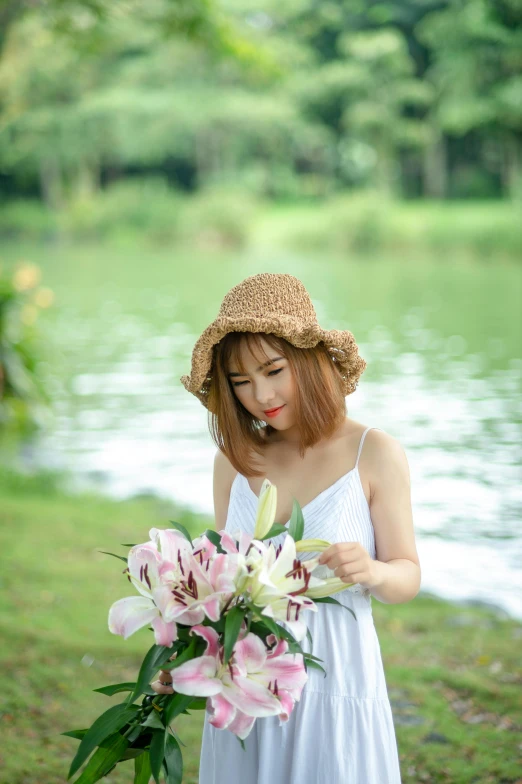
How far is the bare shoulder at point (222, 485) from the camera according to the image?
1.73 meters

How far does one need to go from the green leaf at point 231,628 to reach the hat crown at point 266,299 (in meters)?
0.51

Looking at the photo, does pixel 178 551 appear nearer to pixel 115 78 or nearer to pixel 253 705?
pixel 253 705

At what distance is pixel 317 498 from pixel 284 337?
267mm

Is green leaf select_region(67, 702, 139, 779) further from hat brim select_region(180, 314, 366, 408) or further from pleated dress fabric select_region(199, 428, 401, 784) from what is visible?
hat brim select_region(180, 314, 366, 408)

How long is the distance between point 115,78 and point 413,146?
1019 centimetres

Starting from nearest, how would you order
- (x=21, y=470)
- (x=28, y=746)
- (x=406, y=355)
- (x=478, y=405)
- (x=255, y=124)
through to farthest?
(x=28, y=746)
(x=21, y=470)
(x=478, y=405)
(x=406, y=355)
(x=255, y=124)

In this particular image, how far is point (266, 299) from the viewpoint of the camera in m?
1.55

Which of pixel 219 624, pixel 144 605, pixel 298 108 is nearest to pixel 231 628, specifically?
pixel 219 624

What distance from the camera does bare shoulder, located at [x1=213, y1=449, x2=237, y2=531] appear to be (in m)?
1.73

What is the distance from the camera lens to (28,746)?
262 cm

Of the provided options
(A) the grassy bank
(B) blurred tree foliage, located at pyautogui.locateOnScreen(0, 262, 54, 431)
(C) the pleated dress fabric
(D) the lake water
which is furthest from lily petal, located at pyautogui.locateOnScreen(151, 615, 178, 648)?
(B) blurred tree foliage, located at pyautogui.locateOnScreen(0, 262, 54, 431)

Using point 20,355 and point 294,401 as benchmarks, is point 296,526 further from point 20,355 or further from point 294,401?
point 20,355

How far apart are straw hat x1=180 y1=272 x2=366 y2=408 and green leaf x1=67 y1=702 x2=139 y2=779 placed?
0.57 metres

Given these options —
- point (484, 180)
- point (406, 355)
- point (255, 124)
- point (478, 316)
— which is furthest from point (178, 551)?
point (255, 124)
